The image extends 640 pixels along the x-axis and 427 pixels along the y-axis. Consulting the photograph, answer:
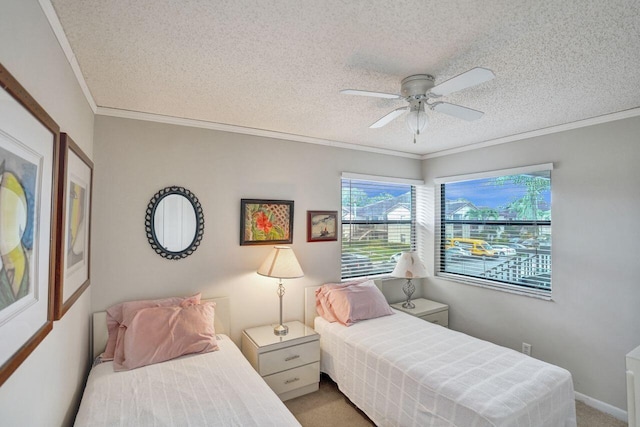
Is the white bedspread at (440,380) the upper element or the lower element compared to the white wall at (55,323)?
lower

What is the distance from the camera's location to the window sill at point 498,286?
3.02m

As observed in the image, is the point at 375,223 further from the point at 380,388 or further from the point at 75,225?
the point at 75,225

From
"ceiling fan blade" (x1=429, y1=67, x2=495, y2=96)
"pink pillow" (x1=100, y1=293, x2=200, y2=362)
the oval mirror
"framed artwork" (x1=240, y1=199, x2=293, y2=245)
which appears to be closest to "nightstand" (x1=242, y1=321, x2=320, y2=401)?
"pink pillow" (x1=100, y1=293, x2=200, y2=362)

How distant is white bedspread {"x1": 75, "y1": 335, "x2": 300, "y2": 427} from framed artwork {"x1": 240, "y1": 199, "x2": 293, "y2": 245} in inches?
44.0

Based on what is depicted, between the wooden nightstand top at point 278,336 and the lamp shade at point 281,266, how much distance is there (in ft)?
1.69

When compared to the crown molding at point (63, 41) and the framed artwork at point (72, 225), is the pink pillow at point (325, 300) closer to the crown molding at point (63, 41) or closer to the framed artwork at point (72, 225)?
the framed artwork at point (72, 225)

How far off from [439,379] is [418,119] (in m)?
1.59

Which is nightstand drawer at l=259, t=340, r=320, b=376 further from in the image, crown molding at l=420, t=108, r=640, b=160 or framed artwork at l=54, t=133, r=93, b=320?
crown molding at l=420, t=108, r=640, b=160

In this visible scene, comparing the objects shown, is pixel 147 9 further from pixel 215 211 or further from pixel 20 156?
pixel 215 211

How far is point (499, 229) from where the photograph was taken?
339 centimetres

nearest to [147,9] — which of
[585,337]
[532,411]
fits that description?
[532,411]

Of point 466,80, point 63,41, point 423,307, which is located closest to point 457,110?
point 466,80

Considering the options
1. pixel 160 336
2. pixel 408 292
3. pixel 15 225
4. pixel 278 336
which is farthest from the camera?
pixel 408 292

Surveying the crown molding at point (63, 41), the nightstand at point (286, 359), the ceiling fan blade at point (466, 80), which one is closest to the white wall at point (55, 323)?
the crown molding at point (63, 41)
